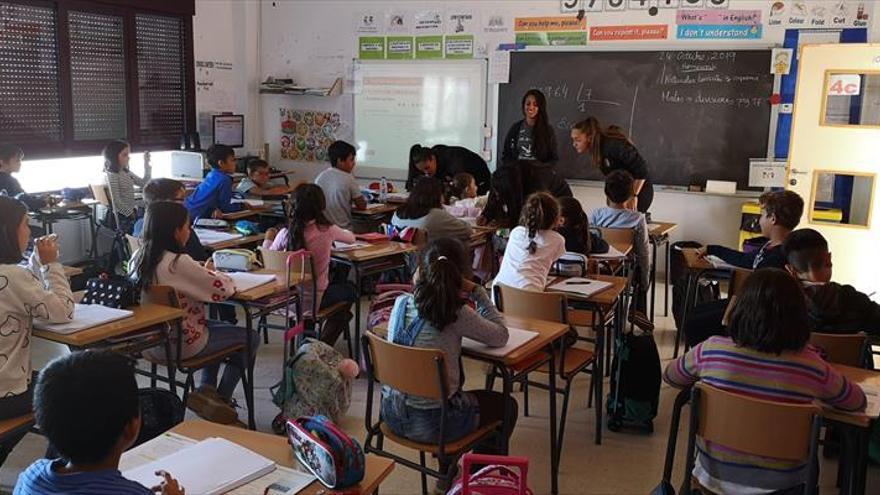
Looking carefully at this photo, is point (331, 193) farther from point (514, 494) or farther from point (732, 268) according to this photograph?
point (514, 494)

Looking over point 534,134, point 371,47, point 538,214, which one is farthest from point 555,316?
point 371,47

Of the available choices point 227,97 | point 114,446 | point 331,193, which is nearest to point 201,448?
point 114,446

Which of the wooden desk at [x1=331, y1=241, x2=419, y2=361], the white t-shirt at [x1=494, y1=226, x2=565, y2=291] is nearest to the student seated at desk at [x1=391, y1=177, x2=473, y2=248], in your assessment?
the wooden desk at [x1=331, y1=241, x2=419, y2=361]

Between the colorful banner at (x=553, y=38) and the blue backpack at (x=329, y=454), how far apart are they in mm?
6123

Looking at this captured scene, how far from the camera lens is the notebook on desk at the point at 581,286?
3713mm

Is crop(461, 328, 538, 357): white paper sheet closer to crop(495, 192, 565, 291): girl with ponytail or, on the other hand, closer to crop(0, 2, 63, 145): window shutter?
crop(495, 192, 565, 291): girl with ponytail

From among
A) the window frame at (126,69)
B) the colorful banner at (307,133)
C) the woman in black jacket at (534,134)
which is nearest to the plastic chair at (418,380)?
the woman in black jacket at (534,134)

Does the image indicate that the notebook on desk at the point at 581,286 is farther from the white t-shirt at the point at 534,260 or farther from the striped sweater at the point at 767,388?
the striped sweater at the point at 767,388

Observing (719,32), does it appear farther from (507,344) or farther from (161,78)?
(161,78)

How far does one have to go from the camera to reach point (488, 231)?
5594 mm

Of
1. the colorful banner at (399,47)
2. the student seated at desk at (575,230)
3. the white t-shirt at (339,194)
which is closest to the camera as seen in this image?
the student seated at desk at (575,230)

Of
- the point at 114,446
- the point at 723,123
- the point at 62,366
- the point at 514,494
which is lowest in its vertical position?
the point at 514,494

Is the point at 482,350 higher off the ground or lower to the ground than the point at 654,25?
lower

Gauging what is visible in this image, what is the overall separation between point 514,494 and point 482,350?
3.60ft
